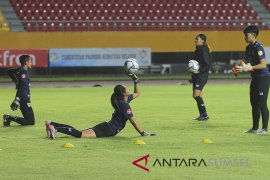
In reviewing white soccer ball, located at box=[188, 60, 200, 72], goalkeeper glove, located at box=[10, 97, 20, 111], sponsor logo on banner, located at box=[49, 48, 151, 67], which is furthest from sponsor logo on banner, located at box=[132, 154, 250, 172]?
sponsor logo on banner, located at box=[49, 48, 151, 67]

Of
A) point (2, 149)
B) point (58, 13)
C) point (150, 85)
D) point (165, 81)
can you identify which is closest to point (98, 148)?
point (2, 149)

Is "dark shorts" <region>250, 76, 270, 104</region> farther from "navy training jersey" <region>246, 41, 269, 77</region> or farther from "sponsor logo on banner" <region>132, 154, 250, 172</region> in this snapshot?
"sponsor logo on banner" <region>132, 154, 250, 172</region>

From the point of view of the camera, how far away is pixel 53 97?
90.5 feet

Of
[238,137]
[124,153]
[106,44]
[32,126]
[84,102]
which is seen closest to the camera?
[124,153]

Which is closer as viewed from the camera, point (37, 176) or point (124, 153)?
point (37, 176)

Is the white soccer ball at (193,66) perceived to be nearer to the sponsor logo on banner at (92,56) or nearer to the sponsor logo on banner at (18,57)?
the sponsor logo on banner at (18,57)

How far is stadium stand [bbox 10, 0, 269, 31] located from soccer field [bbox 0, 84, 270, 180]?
1904 centimetres

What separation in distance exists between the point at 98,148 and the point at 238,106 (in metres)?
10.8

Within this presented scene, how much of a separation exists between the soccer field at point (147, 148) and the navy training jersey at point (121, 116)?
22 centimetres

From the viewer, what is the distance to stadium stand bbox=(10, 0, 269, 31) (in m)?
42.0

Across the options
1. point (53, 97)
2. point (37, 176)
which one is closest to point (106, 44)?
point (53, 97)

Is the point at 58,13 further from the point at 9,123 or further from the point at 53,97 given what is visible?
the point at 9,123

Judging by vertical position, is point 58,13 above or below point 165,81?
above

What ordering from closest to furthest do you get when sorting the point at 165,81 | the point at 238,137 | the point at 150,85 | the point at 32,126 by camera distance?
the point at 238,137
the point at 32,126
the point at 150,85
the point at 165,81
